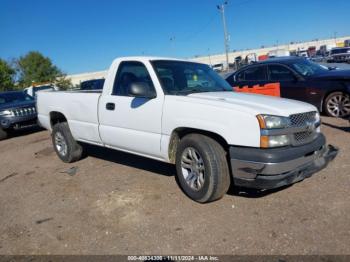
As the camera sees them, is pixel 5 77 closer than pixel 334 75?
No

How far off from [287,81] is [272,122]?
5851 millimetres

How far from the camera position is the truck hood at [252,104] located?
3590 mm

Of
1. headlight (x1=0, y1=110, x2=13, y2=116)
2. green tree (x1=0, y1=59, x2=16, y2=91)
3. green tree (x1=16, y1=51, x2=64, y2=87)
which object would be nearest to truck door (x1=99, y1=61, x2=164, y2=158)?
headlight (x1=0, y1=110, x2=13, y2=116)

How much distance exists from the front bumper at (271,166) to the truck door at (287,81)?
5.27 meters

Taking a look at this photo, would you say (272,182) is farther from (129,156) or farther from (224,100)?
(129,156)

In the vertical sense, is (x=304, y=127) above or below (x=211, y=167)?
above

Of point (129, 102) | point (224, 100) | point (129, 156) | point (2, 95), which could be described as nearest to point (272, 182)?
point (224, 100)

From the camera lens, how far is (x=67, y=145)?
6.23 m

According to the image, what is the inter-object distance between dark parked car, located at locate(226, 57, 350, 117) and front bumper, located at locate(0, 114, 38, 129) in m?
6.79

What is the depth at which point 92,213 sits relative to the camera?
162 inches

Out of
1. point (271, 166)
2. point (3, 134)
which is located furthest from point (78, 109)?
point (3, 134)

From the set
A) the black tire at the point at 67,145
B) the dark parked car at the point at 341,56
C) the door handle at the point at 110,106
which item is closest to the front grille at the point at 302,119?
the door handle at the point at 110,106

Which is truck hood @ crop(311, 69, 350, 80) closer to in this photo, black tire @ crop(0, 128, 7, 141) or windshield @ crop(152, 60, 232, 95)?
windshield @ crop(152, 60, 232, 95)

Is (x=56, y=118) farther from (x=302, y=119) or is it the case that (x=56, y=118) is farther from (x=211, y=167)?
(x=302, y=119)
